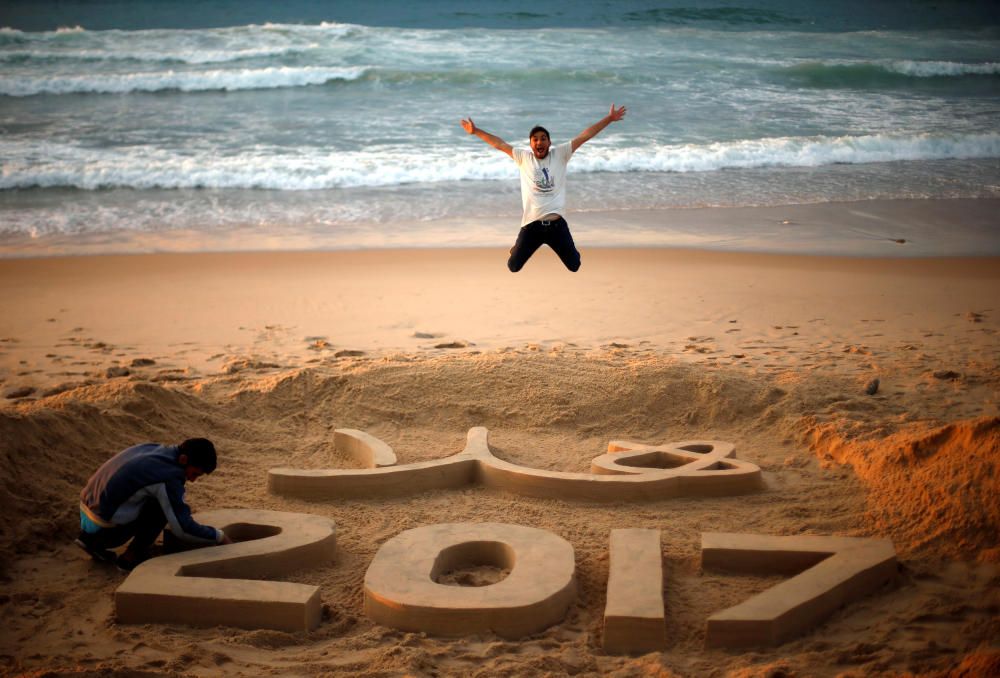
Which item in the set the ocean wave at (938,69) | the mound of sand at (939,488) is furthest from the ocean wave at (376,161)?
the mound of sand at (939,488)

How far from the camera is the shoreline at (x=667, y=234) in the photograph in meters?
12.4

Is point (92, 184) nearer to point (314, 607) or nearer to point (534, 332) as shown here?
point (534, 332)

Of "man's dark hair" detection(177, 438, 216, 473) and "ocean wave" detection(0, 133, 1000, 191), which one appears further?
"ocean wave" detection(0, 133, 1000, 191)

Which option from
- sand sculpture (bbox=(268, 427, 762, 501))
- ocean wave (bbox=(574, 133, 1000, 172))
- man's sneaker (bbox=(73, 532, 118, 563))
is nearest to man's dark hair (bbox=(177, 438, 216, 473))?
man's sneaker (bbox=(73, 532, 118, 563))

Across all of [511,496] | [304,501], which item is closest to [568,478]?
[511,496]

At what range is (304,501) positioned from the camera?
6566 mm

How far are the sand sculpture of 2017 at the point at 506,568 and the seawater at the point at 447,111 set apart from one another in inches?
256

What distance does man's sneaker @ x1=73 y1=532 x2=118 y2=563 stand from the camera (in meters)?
5.61

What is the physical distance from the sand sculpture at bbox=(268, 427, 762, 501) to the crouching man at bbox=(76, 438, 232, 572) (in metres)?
1.05

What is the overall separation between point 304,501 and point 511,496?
1379mm

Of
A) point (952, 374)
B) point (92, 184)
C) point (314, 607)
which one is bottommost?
point (314, 607)

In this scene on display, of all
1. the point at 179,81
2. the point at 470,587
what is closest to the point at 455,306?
the point at 470,587

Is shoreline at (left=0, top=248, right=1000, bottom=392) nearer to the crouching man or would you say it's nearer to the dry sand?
the dry sand

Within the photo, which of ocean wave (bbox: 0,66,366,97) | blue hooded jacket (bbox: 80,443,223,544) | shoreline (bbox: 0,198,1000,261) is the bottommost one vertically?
blue hooded jacket (bbox: 80,443,223,544)
